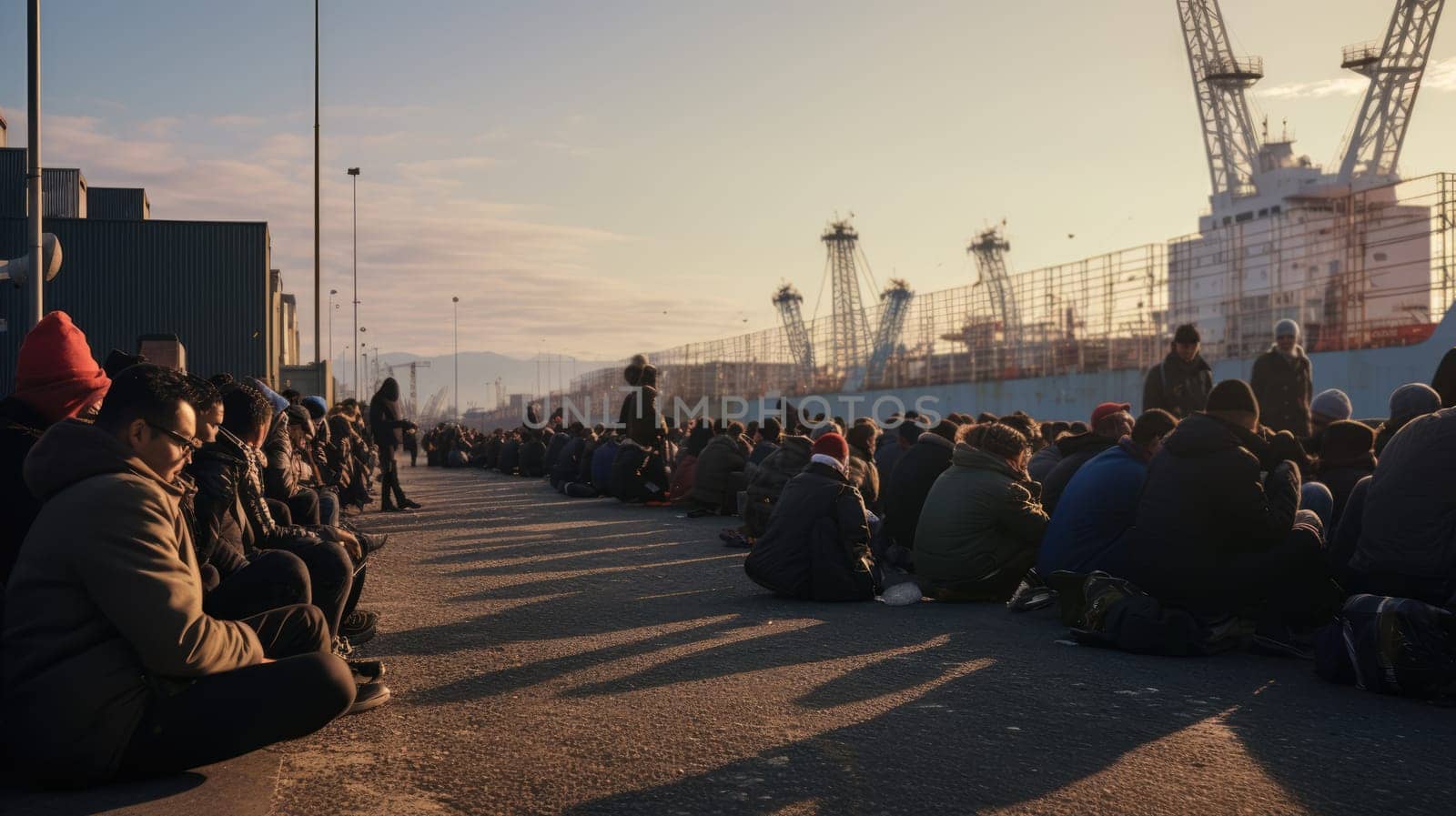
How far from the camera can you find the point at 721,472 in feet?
51.7

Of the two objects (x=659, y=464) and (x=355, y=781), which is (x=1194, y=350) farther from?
(x=355, y=781)

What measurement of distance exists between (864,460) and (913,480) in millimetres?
1640

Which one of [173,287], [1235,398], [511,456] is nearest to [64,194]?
[173,287]

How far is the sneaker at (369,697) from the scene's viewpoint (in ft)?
16.1

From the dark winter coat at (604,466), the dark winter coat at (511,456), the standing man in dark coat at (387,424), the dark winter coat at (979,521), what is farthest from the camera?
the dark winter coat at (511,456)

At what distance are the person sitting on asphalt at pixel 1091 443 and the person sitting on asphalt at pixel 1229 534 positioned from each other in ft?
6.08

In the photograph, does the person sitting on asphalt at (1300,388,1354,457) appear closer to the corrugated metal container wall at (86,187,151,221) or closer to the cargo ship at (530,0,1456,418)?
the cargo ship at (530,0,1456,418)

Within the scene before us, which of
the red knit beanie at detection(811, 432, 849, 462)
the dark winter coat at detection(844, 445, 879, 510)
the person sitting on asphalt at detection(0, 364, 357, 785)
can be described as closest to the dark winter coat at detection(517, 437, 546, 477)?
the dark winter coat at detection(844, 445, 879, 510)

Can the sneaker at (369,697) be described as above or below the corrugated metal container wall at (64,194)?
below

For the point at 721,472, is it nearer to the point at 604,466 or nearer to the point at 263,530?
the point at 604,466

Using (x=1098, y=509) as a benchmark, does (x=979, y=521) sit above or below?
below

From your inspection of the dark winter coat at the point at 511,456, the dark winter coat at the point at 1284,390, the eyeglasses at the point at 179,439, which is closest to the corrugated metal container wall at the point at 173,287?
the dark winter coat at the point at 511,456

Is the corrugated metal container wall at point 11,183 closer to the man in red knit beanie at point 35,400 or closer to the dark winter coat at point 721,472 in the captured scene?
the dark winter coat at point 721,472

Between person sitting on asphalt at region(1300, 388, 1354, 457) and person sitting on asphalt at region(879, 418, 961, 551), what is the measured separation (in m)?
2.78
